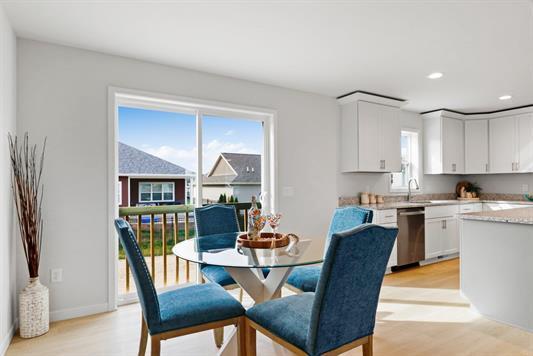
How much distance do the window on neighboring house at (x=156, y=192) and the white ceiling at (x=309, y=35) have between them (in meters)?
1.28

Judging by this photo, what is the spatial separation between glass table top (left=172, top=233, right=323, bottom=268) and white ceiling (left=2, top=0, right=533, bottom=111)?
1.67m

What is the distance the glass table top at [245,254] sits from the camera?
1848mm

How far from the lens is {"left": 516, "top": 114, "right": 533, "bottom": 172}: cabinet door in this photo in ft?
17.1

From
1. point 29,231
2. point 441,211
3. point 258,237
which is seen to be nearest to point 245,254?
point 258,237

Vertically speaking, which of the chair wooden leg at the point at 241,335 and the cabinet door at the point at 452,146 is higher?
the cabinet door at the point at 452,146

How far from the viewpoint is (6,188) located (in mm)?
2453

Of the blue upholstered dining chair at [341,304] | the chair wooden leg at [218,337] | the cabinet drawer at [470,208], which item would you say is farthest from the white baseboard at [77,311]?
the cabinet drawer at [470,208]

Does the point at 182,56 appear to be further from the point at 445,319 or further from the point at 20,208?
the point at 445,319

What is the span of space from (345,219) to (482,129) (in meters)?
4.51

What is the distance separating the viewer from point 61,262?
9.39 ft

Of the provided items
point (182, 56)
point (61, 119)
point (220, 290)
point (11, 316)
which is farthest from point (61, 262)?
point (182, 56)

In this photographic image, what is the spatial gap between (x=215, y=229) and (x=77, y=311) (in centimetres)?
140

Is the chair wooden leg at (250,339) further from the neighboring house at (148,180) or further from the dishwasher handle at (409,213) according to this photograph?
the dishwasher handle at (409,213)

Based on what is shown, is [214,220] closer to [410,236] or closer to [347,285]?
[347,285]
